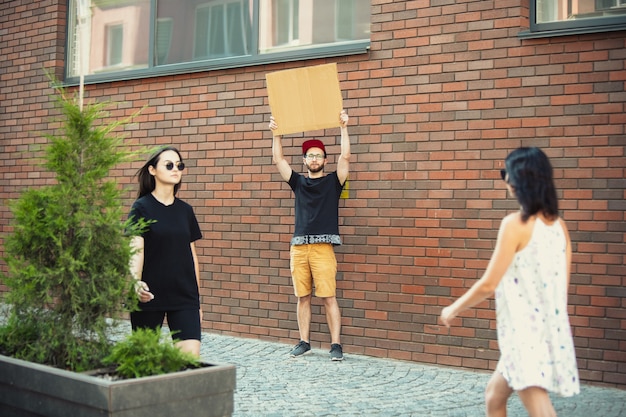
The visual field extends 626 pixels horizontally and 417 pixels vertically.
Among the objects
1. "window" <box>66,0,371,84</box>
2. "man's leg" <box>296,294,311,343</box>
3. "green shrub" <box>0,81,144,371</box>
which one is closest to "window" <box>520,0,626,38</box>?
"window" <box>66,0,371,84</box>

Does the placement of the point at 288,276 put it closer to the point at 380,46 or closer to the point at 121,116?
the point at 380,46

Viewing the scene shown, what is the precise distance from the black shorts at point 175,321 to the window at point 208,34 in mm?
3549

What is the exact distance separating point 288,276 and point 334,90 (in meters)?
2.07

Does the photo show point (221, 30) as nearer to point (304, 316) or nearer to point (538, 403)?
point (304, 316)

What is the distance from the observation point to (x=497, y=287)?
4055 mm

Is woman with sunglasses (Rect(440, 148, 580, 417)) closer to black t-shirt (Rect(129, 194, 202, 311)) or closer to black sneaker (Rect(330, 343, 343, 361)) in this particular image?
black t-shirt (Rect(129, 194, 202, 311))

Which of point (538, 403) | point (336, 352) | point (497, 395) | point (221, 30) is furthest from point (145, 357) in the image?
point (221, 30)

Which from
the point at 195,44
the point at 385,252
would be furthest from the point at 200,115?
the point at 385,252

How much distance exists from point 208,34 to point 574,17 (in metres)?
4.09

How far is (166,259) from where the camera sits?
530 cm

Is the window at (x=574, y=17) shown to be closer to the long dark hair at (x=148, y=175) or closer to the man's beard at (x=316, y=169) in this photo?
the man's beard at (x=316, y=169)

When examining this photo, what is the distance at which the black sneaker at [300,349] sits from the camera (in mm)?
7688

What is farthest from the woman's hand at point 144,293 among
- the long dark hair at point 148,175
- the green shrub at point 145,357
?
the long dark hair at point 148,175

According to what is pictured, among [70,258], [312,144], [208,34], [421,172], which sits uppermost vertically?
[208,34]
